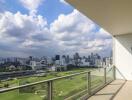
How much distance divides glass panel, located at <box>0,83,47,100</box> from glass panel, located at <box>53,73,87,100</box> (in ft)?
1.55

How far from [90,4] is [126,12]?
1.78 metres

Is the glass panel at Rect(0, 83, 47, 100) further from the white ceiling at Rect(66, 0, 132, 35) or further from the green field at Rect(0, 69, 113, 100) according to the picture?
the white ceiling at Rect(66, 0, 132, 35)

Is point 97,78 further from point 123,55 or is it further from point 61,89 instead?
point 123,55

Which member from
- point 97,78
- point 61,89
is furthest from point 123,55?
point 61,89

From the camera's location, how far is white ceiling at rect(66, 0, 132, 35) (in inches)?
257

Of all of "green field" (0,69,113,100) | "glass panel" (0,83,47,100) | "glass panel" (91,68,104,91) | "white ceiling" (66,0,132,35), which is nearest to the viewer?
"glass panel" (0,83,47,100)

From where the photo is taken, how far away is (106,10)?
752 cm

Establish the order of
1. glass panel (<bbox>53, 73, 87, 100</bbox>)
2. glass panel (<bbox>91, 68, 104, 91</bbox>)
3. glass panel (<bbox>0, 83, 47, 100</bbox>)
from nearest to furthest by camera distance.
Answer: glass panel (<bbox>0, 83, 47, 100</bbox>) < glass panel (<bbox>53, 73, 87, 100</bbox>) < glass panel (<bbox>91, 68, 104, 91</bbox>)

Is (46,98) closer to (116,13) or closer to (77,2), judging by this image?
(77,2)

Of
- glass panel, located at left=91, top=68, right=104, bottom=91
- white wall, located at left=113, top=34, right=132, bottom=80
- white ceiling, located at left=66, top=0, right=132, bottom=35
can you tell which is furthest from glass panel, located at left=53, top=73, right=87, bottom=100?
white wall, located at left=113, top=34, right=132, bottom=80

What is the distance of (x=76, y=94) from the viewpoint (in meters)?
6.56

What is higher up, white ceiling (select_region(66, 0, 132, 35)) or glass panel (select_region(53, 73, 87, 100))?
white ceiling (select_region(66, 0, 132, 35))

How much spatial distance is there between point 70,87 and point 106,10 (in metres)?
2.63

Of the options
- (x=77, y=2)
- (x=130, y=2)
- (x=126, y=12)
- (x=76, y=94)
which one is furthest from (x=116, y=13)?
(x=76, y=94)
